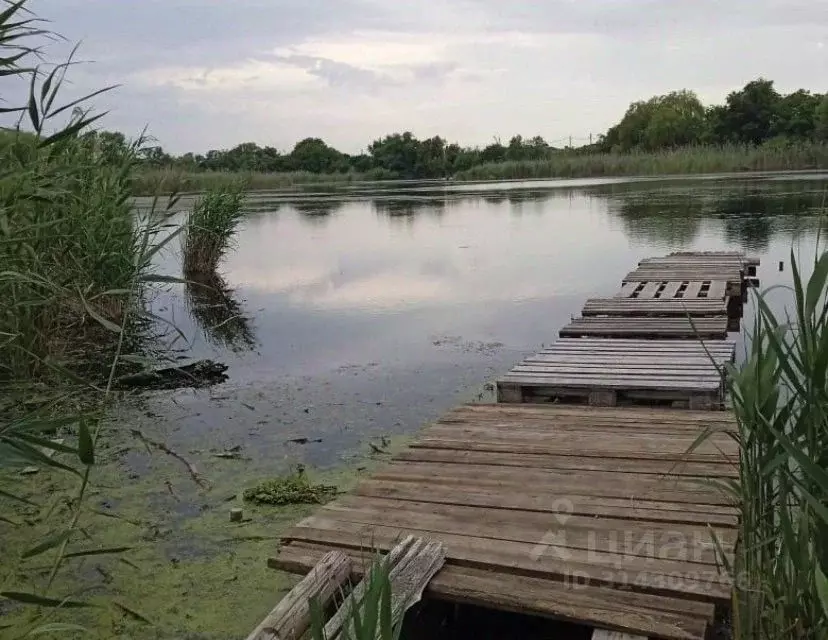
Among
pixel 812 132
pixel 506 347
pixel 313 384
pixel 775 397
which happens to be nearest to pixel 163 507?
pixel 313 384

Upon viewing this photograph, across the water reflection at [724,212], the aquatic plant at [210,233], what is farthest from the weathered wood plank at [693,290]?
the aquatic plant at [210,233]

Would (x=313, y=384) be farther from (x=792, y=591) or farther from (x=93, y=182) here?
(x=792, y=591)

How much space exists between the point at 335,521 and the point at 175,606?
2.27 ft

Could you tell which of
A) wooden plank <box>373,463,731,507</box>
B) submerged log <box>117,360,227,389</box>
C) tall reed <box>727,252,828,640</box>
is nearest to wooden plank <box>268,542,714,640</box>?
tall reed <box>727,252,828,640</box>


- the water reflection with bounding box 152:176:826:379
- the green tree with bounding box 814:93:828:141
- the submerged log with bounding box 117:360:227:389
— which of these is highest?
the green tree with bounding box 814:93:828:141

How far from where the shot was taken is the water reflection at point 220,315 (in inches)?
319

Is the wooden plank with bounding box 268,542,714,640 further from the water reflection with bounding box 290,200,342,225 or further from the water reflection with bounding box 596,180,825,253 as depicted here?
the water reflection with bounding box 290,200,342,225

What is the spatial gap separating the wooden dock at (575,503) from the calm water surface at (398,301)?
98cm

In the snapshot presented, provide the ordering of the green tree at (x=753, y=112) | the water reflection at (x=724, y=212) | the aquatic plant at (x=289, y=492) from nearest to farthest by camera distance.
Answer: the aquatic plant at (x=289, y=492) < the water reflection at (x=724, y=212) < the green tree at (x=753, y=112)

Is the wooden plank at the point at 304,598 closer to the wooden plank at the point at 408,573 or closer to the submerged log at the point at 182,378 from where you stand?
the wooden plank at the point at 408,573

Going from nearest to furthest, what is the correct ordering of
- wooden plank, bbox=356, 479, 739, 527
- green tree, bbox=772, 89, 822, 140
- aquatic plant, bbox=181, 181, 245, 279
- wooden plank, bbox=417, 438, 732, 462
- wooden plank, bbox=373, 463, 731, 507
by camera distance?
1. wooden plank, bbox=356, 479, 739, 527
2. wooden plank, bbox=373, 463, 731, 507
3. wooden plank, bbox=417, 438, 732, 462
4. aquatic plant, bbox=181, 181, 245, 279
5. green tree, bbox=772, 89, 822, 140

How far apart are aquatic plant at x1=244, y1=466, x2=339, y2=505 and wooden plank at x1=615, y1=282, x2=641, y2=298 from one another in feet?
14.1

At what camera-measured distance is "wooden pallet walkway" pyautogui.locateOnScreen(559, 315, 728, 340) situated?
5.86 meters

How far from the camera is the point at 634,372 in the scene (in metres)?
4.63
